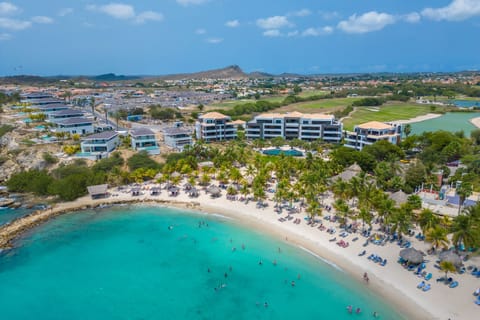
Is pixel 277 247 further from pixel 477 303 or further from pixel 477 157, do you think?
pixel 477 157

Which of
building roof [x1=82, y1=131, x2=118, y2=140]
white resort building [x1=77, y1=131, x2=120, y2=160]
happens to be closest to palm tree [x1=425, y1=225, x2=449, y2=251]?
white resort building [x1=77, y1=131, x2=120, y2=160]

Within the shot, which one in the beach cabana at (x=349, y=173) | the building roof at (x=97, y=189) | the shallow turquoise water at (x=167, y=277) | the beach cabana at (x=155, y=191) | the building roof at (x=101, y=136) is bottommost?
the shallow turquoise water at (x=167, y=277)

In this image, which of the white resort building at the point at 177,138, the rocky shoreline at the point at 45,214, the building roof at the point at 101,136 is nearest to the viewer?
the rocky shoreline at the point at 45,214

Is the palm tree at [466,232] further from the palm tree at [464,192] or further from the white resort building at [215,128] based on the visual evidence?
the white resort building at [215,128]

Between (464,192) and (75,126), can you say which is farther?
(75,126)

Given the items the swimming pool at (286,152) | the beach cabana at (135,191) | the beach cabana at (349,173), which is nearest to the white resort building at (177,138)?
the swimming pool at (286,152)

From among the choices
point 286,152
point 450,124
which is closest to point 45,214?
point 286,152

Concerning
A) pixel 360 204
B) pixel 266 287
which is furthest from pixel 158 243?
pixel 360 204

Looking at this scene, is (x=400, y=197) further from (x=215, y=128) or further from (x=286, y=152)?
(x=215, y=128)

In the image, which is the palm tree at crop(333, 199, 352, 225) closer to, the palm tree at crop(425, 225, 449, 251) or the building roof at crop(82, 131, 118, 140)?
the palm tree at crop(425, 225, 449, 251)
